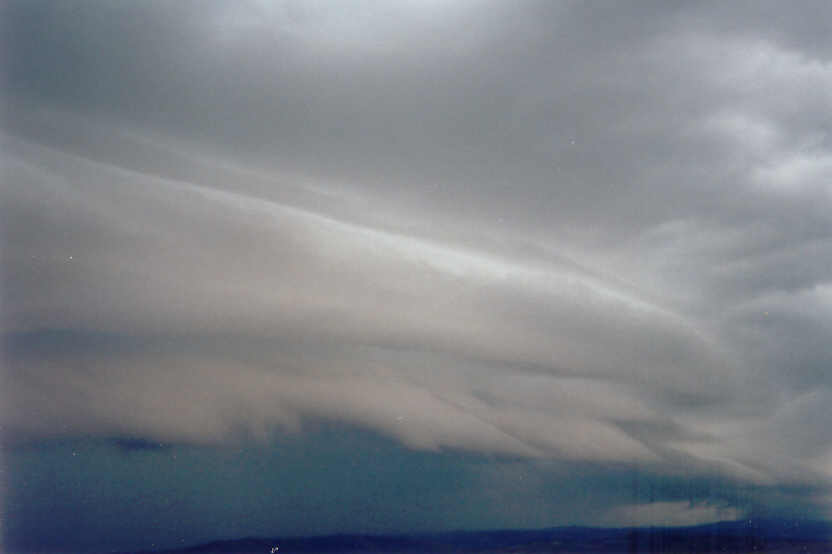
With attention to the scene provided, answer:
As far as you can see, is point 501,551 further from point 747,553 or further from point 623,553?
point 747,553

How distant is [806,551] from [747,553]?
2022cm

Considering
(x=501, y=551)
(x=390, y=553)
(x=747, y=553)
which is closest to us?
(x=747, y=553)

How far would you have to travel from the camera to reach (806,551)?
243ft

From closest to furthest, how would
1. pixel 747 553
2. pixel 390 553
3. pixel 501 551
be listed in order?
1. pixel 747 553
2. pixel 501 551
3. pixel 390 553

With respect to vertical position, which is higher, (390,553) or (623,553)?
(623,553)

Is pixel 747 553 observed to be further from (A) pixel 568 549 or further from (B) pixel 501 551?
(B) pixel 501 551

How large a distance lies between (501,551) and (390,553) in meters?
19.9

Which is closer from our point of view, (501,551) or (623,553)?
(623,553)

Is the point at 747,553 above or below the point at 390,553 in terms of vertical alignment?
above

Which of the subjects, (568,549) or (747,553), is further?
(568,549)

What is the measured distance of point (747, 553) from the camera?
6312 centimetres

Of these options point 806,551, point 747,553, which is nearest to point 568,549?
point 747,553

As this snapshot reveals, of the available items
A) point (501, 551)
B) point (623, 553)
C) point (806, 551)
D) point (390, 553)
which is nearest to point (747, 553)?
point (623, 553)

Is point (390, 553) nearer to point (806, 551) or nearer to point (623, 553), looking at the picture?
point (623, 553)
